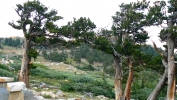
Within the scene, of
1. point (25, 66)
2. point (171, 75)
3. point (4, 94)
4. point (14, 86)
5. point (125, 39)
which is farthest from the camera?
point (25, 66)

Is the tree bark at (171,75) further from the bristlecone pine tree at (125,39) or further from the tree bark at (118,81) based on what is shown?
the tree bark at (118,81)

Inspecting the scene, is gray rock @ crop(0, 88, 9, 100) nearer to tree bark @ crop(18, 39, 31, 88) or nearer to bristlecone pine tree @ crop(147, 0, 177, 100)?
bristlecone pine tree @ crop(147, 0, 177, 100)

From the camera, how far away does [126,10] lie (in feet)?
48.3

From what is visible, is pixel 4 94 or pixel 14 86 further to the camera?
pixel 4 94

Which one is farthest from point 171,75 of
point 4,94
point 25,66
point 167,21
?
point 25,66

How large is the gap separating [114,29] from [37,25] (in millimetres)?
5652

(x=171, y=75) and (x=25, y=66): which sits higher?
(x=25, y=66)

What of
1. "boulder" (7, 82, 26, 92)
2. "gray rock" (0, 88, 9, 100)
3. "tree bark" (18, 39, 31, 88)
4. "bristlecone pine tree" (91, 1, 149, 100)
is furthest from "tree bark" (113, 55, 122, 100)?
"boulder" (7, 82, 26, 92)

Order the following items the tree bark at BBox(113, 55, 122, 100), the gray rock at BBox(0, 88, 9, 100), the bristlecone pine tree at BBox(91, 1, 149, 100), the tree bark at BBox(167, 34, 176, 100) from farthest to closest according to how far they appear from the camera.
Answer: the tree bark at BBox(113, 55, 122, 100) < the bristlecone pine tree at BBox(91, 1, 149, 100) < the tree bark at BBox(167, 34, 176, 100) < the gray rock at BBox(0, 88, 9, 100)

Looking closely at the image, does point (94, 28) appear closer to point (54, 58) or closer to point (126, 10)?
point (126, 10)

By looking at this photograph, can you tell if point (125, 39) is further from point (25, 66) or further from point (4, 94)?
point (4, 94)

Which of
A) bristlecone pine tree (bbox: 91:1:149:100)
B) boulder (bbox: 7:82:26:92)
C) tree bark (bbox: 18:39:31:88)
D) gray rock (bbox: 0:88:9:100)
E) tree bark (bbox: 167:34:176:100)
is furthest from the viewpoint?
tree bark (bbox: 18:39:31:88)

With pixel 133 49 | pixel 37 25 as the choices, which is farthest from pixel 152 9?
pixel 37 25

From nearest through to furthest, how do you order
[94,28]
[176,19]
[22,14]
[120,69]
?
[176,19], [120,69], [94,28], [22,14]
